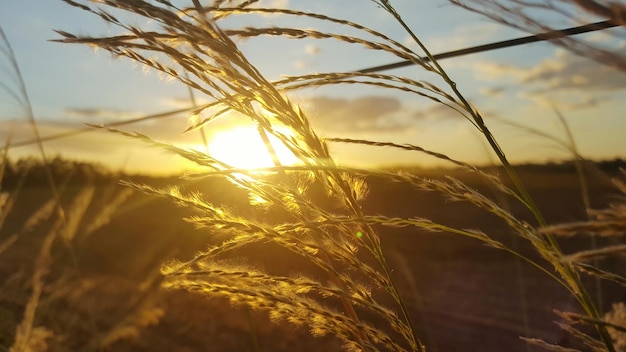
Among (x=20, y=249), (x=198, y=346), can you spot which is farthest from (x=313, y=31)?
(x=20, y=249)

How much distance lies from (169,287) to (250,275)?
0.11 meters

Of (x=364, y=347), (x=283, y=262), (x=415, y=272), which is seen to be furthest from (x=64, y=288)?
(x=415, y=272)

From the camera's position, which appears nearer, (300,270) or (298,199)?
(298,199)

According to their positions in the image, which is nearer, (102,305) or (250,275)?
(250,275)

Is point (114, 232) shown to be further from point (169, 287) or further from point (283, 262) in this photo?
point (169, 287)

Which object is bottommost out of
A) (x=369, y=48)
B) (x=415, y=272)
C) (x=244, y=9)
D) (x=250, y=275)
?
(x=415, y=272)

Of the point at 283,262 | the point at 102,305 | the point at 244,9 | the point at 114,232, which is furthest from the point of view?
the point at 114,232

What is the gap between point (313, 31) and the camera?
0.98 meters

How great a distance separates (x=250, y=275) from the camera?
38.1 inches

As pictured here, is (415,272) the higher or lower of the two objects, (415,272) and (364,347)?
the lower

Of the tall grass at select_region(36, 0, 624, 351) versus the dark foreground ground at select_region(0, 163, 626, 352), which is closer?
the tall grass at select_region(36, 0, 624, 351)

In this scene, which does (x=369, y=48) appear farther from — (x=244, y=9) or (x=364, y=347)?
(x=364, y=347)

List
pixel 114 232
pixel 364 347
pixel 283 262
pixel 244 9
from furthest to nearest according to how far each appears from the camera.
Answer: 1. pixel 114 232
2. pixel 283 262
3. pixel 244 9
4. pixel 364 347

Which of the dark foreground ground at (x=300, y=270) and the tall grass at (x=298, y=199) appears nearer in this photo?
the tall grass at (x=298, y=199)
